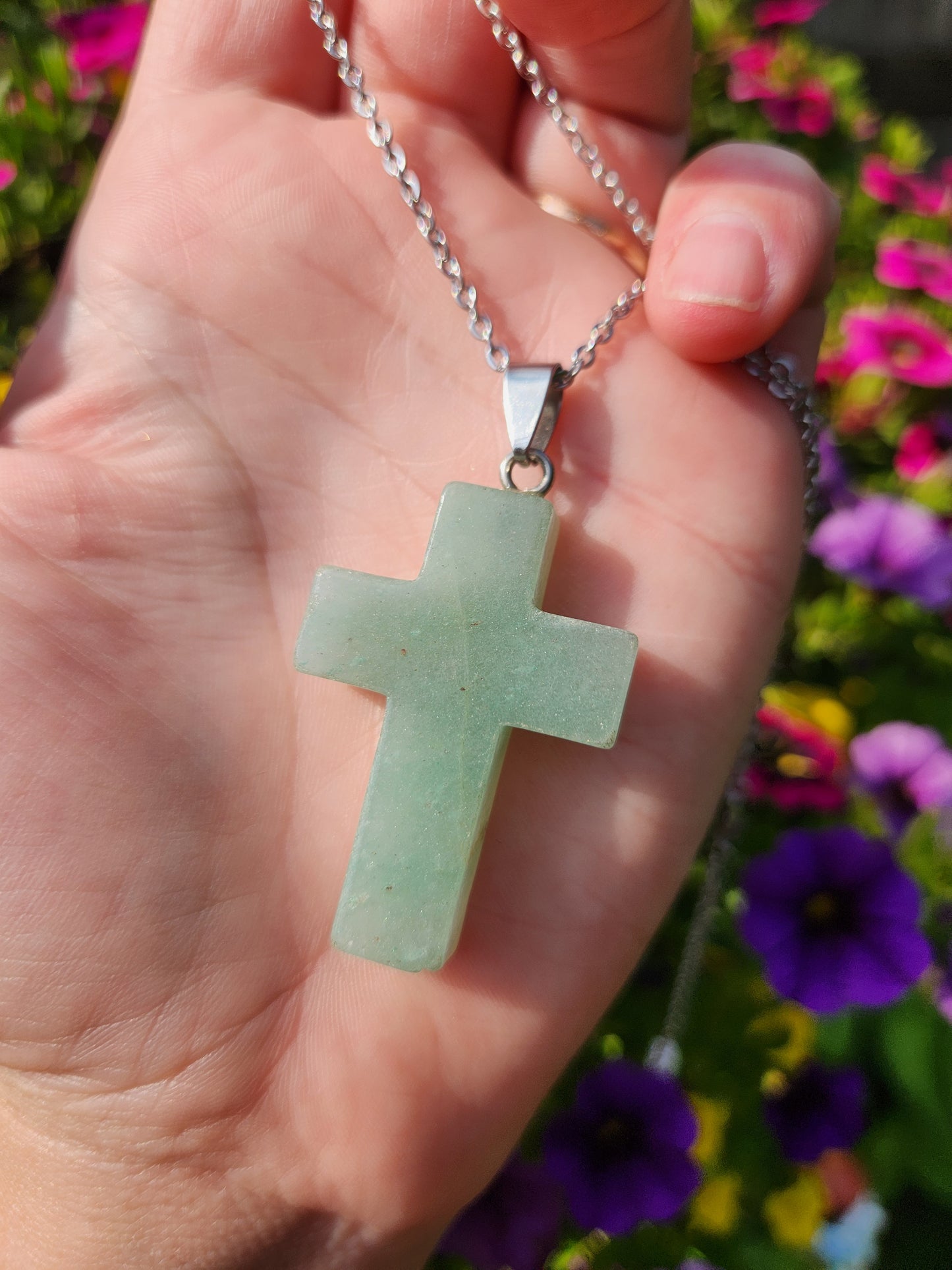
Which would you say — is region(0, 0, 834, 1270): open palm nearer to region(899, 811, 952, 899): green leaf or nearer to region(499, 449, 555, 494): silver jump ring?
region(499, 449, 555, 494): silver jump ring

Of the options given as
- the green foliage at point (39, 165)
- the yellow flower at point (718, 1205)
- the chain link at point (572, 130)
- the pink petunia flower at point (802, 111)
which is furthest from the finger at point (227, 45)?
the yellow flower at point (718, 1205)

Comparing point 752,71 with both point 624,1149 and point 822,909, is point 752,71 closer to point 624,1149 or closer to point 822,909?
point 822,909

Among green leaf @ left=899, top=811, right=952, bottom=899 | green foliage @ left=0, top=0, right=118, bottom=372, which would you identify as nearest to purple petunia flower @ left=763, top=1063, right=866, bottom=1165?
green leaf @ left=899, top=811, right=952, bottom=899

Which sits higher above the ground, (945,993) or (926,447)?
(926,447)

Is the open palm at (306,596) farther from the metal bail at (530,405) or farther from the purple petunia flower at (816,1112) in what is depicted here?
the purple petunia flower at (816,1112)

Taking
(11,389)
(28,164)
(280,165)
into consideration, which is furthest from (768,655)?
(28,164)

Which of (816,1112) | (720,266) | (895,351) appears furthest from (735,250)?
(816,1112)
